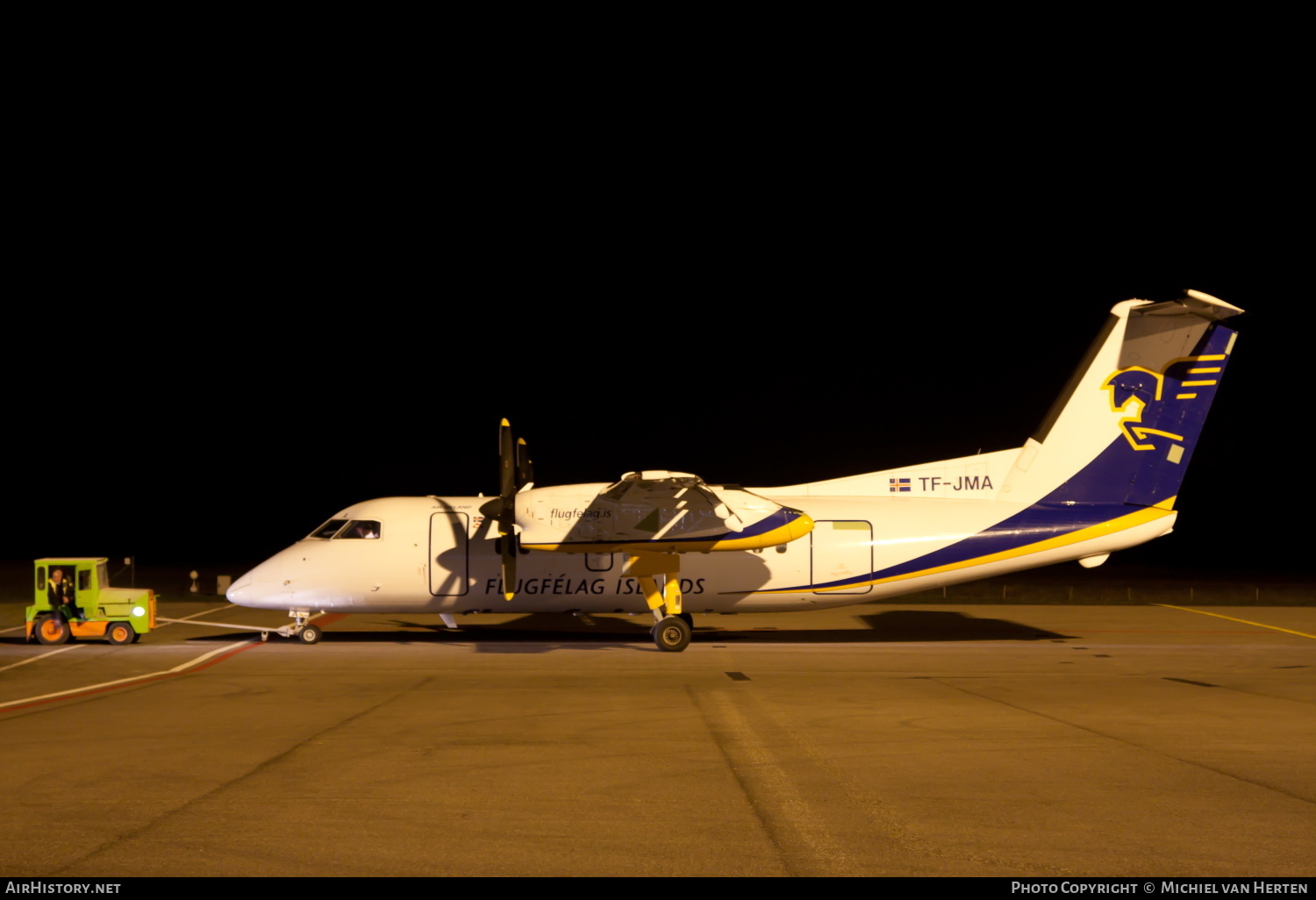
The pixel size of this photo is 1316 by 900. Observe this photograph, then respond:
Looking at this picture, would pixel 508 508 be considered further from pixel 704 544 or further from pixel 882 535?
pixel 882 535

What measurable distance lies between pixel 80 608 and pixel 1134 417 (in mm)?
22122

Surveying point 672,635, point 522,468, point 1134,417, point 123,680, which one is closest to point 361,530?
point 522,468

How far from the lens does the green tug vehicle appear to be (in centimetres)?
2023

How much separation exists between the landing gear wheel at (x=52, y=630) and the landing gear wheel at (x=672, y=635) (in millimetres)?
11843

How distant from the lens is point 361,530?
21422 mm

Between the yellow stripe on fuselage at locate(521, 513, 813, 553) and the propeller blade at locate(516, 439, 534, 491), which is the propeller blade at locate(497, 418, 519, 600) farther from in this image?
the propeller blade at locate(516, 439, 534, 491)

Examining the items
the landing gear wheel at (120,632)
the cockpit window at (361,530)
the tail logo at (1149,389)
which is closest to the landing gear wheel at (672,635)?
the cockpit window at (361,530)

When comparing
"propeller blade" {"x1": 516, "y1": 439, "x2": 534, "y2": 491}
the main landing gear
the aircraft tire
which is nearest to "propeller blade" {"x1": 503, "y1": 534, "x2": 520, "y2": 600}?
"propeller blade" {"x1": 516, "y1": 439, "x2": 534, "y2": 491}

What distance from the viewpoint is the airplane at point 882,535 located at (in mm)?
20797

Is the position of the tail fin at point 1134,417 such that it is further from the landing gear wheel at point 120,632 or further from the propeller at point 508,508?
the landing gear wheel at point 120,632

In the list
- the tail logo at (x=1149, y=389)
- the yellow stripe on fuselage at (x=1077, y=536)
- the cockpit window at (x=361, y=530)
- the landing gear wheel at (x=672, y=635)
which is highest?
the tail logo at (x=1149, y=389)

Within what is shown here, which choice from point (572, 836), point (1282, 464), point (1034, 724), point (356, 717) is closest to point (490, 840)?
point (572, 836)

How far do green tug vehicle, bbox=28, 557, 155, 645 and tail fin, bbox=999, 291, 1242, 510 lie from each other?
60.1ft

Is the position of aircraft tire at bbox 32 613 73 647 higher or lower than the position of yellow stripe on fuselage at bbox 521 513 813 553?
lower
